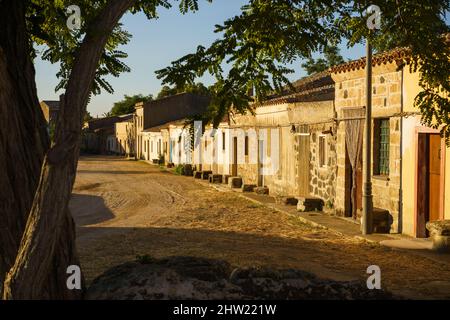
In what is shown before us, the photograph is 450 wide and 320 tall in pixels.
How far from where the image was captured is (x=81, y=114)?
461 centimetres

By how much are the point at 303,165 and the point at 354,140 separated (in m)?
4.03

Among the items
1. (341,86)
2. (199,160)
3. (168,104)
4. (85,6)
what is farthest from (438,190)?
(168,104)

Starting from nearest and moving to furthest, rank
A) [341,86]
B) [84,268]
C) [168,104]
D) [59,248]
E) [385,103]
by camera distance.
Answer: [59,248]
[84,268]
[385,103]
[341,86]
[168,104]

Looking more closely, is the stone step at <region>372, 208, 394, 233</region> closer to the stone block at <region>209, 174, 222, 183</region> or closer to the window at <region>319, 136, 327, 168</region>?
the window at <region>319, 136, 327, 168</region>

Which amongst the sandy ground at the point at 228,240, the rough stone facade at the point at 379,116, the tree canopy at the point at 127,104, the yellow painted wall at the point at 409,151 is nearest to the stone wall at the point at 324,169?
the rough stone facade at the point at 379,116

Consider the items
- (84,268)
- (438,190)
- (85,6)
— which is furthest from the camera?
(438,190)

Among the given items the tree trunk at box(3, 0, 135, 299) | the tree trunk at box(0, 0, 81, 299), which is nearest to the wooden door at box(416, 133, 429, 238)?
the tree trunk at box(0, 0, 81, 299)

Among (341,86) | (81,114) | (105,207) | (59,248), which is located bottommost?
(105,207)

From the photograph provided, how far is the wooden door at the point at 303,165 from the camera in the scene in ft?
59.4

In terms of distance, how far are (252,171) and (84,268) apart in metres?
15.3

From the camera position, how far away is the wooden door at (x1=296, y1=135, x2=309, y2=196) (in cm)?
1809

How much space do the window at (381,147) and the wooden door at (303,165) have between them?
427 centimetres

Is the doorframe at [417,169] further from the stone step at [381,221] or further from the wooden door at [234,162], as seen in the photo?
the wooden door at [234,162]
